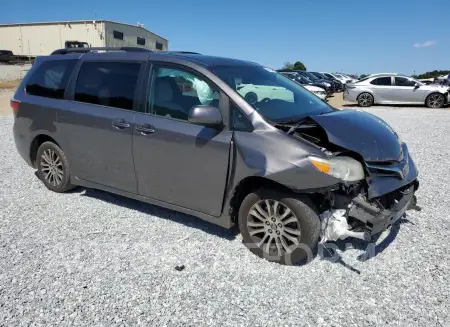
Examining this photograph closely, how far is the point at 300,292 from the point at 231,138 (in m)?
1.42

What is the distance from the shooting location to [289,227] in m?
3.16

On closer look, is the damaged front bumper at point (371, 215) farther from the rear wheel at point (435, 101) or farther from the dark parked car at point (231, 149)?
the rear wheel at point (435, 101)

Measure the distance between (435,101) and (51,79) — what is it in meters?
18.0

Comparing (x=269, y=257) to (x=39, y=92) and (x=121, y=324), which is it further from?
(x=39, y=92)

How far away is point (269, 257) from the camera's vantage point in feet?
10.8

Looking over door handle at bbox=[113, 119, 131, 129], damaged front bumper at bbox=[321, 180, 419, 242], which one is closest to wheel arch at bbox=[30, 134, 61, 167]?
door handle at bbox=[113, 119, 131, 129]

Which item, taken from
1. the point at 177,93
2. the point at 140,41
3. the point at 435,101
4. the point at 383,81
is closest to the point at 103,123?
the point at 177,93

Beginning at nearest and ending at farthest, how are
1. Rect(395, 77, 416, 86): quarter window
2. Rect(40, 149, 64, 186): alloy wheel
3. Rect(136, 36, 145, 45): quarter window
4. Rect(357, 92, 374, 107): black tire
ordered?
Rect(40, 149, 64, 186): alloy wheel → Rect(395, 77, 416, 86): quarter window → Rect(357, 92, 374, 107): black tire → Rect(136, 36, 145, 45): quarter window

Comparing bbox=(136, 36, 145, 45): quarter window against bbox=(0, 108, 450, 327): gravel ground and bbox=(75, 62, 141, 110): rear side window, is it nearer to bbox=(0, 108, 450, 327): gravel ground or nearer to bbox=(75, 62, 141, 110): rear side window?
bbox=(75, 62, 141, 110): rear side window

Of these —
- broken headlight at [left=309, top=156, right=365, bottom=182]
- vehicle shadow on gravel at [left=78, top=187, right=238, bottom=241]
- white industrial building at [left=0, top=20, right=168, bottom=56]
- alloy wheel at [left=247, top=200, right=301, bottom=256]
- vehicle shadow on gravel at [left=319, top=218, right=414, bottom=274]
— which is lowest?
vehicle shadow on gravel at [left=78, top=187, right=238, bottom=241]

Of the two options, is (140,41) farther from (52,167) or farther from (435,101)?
(52,167)

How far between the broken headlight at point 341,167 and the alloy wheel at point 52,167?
3.40 metres

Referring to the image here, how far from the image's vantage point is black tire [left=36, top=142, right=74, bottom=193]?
15.1 ft

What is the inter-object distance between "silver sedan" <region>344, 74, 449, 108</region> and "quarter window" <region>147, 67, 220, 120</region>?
15.6m
